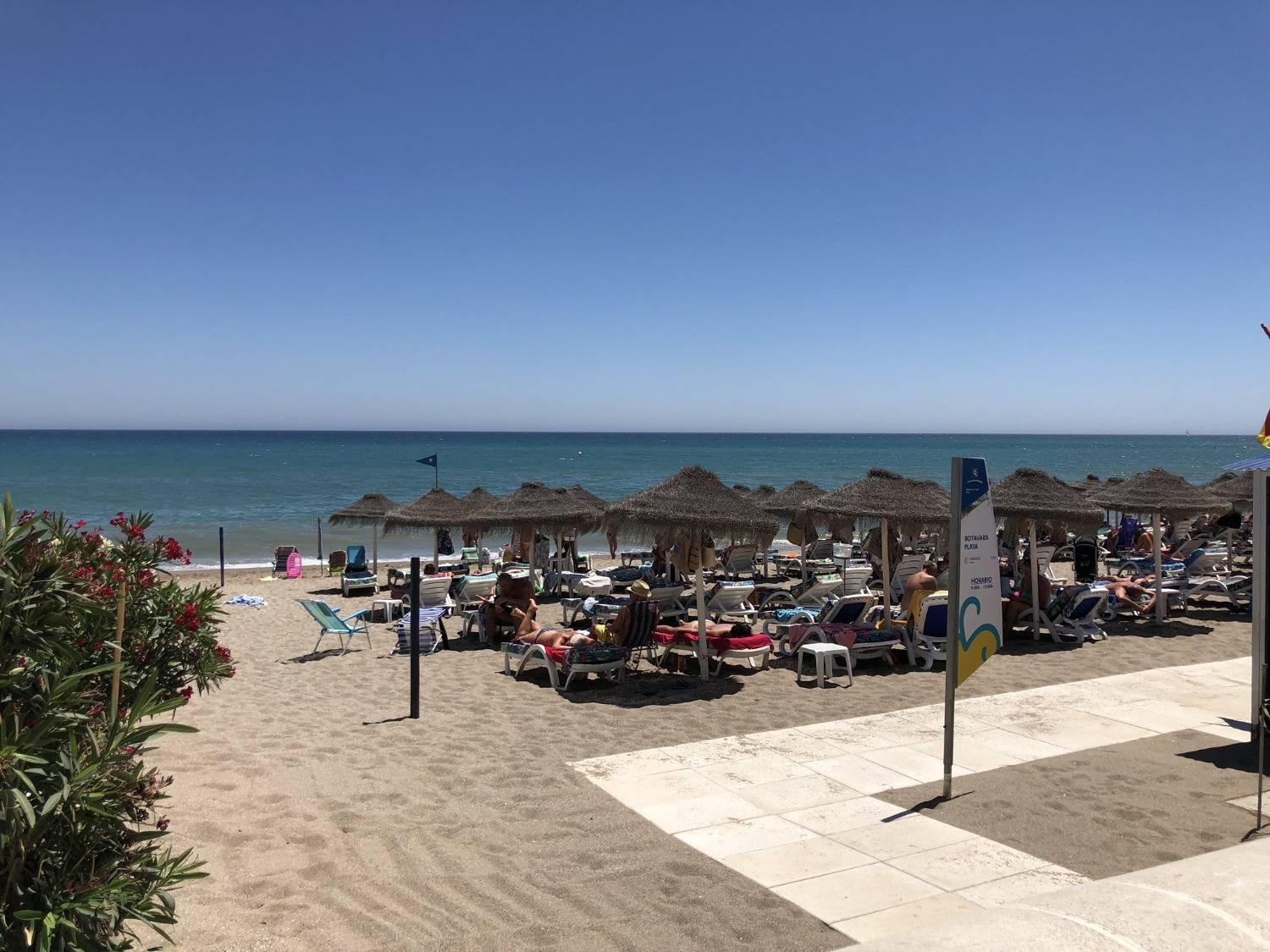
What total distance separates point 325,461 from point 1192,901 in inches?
3262

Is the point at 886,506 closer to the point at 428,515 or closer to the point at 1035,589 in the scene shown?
the point at 1035,589

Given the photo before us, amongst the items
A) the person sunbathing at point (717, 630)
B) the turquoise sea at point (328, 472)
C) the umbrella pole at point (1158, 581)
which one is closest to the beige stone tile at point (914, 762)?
the person sunbathing at point (717, 630)

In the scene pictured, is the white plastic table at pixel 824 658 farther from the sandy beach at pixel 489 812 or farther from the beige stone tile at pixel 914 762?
the beige stone tile at pixel 914 762

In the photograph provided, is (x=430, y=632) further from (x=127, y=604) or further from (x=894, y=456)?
(x=894, y=456)

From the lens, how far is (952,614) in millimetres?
5117

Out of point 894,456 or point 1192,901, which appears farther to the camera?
point 894,456

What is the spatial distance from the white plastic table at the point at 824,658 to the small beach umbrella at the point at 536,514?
11.1 feet

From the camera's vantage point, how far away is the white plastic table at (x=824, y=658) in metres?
8.59

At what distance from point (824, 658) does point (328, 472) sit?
6429 centimetres

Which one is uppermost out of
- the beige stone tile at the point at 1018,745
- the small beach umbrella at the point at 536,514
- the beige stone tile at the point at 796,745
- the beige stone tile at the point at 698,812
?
the small beach umbrella at the point at 536,514

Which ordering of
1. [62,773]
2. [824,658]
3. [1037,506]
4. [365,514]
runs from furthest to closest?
[365,514], [1037,506], [824,658], [62,773]

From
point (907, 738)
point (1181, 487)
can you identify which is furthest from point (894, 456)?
point (907, 738)

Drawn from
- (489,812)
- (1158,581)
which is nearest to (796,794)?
(489,812)

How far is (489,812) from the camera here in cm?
512
